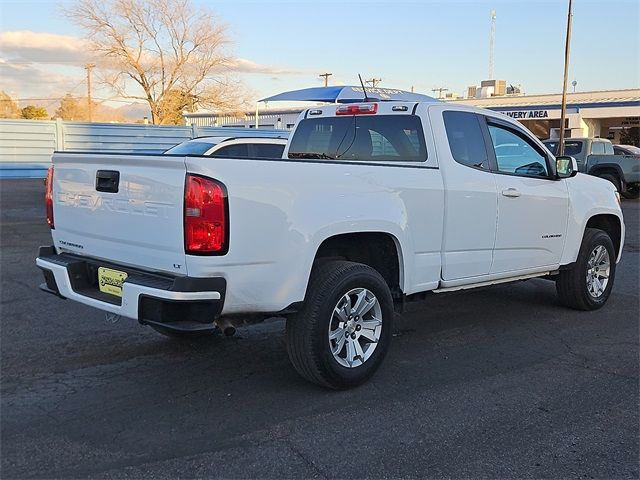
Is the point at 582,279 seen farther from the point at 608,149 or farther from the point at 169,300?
the point at 608,149

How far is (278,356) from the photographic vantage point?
5.17 meters

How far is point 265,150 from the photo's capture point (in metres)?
12.1

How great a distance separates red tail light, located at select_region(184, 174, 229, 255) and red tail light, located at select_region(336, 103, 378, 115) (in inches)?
93.8

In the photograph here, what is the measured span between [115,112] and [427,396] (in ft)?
180

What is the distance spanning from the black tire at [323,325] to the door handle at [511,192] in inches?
68.6

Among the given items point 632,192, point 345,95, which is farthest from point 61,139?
point 632,192

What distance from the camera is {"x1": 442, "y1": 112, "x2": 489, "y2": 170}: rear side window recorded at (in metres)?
5.31

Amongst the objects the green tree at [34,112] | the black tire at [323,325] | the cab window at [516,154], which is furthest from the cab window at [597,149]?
the green tree at [34,112]

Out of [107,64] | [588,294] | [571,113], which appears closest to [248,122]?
[107,64]

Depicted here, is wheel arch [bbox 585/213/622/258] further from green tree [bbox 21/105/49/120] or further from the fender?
green tree [bbox 21/105/49/120]

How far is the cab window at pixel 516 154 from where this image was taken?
5.74 metres

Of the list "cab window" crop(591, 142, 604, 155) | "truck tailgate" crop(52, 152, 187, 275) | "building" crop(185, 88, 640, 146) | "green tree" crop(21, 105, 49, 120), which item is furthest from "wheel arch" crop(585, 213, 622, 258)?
"green tree" crop(21, 105, 49, 120)

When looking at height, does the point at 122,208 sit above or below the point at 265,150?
below

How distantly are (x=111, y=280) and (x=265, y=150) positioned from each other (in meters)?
8.23
